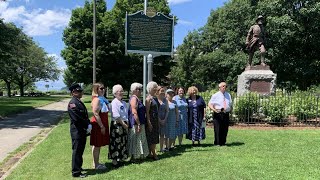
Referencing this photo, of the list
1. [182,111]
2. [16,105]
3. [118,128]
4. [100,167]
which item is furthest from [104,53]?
[100,167]

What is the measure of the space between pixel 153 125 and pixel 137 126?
612 mm

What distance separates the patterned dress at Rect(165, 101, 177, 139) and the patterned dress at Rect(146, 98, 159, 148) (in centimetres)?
77

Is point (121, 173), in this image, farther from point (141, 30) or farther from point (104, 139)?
point (141, 30)

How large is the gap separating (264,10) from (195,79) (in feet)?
44.5

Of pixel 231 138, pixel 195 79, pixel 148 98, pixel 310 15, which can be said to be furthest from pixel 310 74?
pixel 148 98

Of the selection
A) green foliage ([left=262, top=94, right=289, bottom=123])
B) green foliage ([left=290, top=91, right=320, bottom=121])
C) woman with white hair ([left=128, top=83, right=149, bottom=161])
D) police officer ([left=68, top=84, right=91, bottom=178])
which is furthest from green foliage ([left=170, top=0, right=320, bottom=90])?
police officer ([left=68, top=84, right=91, bottom=178])

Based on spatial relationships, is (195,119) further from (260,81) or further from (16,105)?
(16,105)

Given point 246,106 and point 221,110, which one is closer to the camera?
point 221,110

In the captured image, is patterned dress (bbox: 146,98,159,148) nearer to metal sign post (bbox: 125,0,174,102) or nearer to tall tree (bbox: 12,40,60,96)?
metal sign post (bbox: 125,0,174,102)

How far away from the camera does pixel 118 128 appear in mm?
8383

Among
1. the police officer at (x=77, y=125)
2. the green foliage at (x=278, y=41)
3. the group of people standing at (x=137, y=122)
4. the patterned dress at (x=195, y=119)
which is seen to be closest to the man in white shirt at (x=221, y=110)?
the group of people standing at (x=137, y=122)

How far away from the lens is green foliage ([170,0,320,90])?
3170 cm

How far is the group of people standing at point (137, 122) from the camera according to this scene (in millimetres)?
7727

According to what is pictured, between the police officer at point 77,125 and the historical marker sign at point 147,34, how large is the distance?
3918mm
